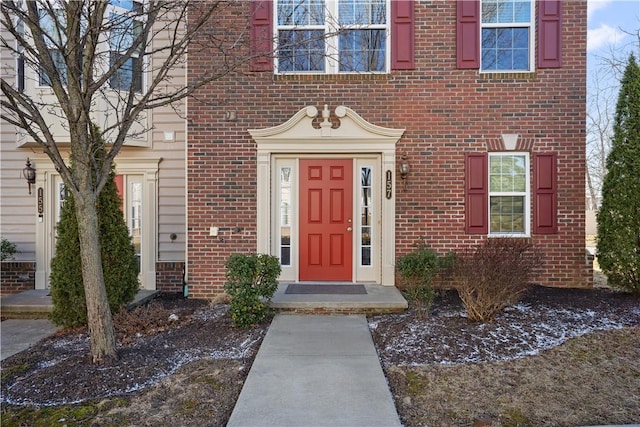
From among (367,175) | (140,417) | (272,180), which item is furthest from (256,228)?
(140,417)

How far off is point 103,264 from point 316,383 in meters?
3.35

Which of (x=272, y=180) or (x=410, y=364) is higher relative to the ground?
(x=272, y=180)

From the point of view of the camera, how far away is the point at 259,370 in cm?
371

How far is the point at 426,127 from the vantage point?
21.6ft

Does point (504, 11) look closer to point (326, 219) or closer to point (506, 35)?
point (506, 35)

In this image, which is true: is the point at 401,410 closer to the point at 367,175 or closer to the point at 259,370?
the point at 259,370

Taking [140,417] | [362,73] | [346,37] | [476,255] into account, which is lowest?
[140,417]

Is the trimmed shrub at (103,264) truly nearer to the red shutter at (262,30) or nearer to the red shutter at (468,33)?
the red shutter at (262,30)

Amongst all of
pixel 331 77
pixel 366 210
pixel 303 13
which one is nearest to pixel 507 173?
pixel 366 210

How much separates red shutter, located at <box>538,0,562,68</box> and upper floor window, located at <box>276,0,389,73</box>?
8.00 feet

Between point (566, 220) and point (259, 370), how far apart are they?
548 centimetres

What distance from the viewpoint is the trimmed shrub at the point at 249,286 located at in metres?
4.88

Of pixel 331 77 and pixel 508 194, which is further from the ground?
pixel 331 77

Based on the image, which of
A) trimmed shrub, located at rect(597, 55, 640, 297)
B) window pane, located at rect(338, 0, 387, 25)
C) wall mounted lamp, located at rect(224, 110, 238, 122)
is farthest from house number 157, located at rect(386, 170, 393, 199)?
trimmed shrub, located at rect(597, 55, 640, 297)
